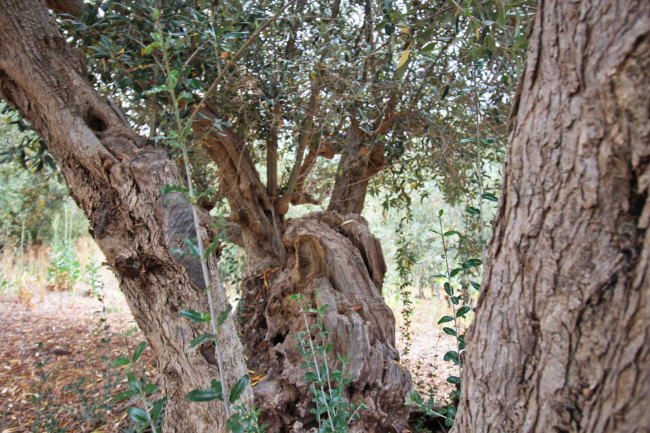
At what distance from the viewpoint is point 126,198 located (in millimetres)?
2238

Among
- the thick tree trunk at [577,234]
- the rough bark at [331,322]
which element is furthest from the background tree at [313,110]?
the thick tree trunk at [577,234]

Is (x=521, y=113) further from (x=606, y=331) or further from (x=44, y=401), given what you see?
(x=44, y=401)

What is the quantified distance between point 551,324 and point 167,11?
8.61 feet

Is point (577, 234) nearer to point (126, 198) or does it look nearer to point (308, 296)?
point (126, 198)

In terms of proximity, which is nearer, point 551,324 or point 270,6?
point 551,324

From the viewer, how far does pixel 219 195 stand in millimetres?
4812

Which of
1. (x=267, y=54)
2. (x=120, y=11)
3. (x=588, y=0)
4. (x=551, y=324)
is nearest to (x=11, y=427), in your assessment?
(x=120, y=11)

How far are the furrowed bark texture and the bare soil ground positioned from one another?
24.9 inches

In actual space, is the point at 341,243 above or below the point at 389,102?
below

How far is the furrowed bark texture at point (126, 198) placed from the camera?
2117 mm

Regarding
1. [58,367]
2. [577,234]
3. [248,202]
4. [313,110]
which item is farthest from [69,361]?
[577,234]

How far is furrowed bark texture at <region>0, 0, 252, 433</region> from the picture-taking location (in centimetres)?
212

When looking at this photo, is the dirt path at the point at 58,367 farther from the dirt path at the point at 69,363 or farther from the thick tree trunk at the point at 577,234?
the thick tree trunk at the point at 577,234

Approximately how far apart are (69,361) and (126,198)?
115 inches
